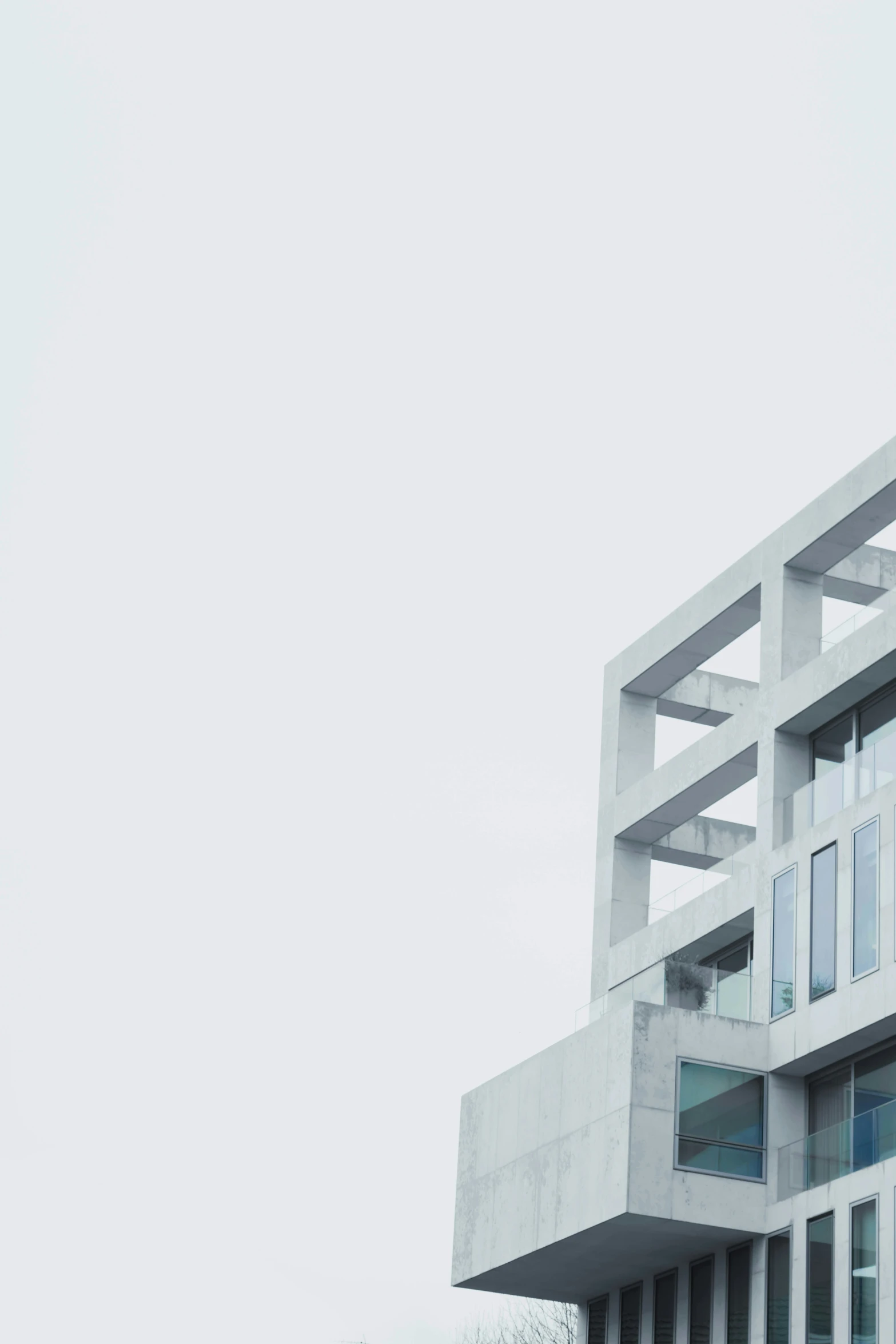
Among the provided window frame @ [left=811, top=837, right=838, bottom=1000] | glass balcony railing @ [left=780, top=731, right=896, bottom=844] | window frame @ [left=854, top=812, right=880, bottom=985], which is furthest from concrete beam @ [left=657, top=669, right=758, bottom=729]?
window frame @ [left=854, top=812, right=880, bottom=985]

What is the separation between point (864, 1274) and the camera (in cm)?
3203

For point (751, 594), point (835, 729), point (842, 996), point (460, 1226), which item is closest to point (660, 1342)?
point (460, 1226)

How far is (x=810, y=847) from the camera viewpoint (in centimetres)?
3653

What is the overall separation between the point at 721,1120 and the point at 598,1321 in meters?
6.90

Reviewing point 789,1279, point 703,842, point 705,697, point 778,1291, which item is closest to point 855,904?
point 789,1279

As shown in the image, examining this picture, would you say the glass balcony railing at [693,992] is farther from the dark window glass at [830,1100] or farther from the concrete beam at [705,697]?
the concrete beam at [705,697]

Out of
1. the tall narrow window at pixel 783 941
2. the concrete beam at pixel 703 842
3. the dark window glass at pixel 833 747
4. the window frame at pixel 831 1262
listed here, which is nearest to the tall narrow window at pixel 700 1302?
the window frame at pixel 831 1262

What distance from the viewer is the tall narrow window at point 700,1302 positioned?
35.9 meters

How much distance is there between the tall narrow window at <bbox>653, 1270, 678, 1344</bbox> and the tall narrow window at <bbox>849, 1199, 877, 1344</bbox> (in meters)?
5.47

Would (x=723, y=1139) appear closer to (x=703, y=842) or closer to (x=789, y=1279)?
(x=789, y=1279)

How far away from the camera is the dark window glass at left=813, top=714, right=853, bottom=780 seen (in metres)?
38.4

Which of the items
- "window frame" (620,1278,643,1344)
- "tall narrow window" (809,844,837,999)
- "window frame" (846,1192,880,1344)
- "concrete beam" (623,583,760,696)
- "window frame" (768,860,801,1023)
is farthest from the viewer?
"concrete beam" (623,583,760,696)

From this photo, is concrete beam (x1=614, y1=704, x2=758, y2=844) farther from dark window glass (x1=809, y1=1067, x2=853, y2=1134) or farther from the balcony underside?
the balcony underside

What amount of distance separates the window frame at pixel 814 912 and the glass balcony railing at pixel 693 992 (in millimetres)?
1306
